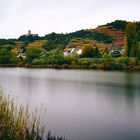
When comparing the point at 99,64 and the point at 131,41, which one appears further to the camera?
the point at 131,41

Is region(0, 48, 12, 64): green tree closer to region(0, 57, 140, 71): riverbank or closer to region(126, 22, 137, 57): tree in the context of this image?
region(0, 57, 140, 71): riverbank

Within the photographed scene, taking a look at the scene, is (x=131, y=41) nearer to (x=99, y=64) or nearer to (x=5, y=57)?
(x=99, y=64)

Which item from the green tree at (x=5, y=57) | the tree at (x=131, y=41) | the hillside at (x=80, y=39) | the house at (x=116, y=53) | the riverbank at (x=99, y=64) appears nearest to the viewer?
the riverbank at (x=99, y=64)

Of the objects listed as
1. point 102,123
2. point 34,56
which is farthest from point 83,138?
point 34,56

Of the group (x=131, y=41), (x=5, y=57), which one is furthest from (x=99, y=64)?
(x=5, y=57)

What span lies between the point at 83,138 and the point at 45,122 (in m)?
3.06

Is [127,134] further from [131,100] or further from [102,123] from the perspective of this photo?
[131,100]

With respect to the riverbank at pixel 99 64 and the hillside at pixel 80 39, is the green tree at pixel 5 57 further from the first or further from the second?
the hillside at pixel 80 39

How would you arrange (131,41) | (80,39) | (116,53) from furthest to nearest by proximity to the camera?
(80,39) → (116,53) → (131,41)

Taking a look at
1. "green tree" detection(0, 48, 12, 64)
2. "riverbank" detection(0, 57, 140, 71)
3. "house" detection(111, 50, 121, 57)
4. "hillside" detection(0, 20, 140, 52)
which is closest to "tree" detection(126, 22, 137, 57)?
"riverbank" detection(0, 57, 140, 71)

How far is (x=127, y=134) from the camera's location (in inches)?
576

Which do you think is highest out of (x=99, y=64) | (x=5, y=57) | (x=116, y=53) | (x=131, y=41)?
(x=131, y=41)

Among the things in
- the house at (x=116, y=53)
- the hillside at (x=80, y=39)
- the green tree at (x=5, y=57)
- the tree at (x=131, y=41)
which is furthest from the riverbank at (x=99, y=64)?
the hillside at (x=80, y=39)

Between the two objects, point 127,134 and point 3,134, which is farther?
point 127,134
